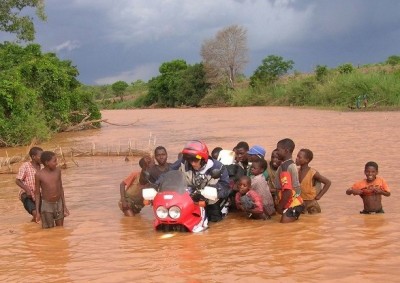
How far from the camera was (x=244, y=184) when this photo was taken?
24.9 feet

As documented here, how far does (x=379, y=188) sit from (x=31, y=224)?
483 centimetres

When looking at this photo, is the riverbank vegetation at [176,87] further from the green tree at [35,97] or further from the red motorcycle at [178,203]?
the red motorcycle at [178,203]

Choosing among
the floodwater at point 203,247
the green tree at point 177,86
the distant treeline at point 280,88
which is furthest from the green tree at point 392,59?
the floodwater at point 203,247

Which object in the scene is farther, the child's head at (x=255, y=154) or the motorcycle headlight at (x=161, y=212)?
the child's head at (x=255, y=154)

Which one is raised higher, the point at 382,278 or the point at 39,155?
the point at 39,155

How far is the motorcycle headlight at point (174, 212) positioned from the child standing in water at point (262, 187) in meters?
1.46

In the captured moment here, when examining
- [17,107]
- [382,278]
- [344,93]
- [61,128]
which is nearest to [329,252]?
[382,278]

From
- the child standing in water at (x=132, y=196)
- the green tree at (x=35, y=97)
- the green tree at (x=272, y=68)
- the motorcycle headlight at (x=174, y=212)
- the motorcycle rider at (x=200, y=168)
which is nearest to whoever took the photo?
the motorcycle headlight at (x=174, y=212)

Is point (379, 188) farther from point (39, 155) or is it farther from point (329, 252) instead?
point (39, 155)

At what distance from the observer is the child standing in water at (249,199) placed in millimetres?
7613

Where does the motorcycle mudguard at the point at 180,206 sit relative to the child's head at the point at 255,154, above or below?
below

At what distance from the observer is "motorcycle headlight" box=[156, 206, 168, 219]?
22.1ft

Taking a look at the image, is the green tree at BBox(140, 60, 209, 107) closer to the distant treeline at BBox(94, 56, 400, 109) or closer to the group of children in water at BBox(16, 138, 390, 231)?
the distant treeline at BBox(94, 56, 400, 109)

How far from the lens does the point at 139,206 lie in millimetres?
8492
